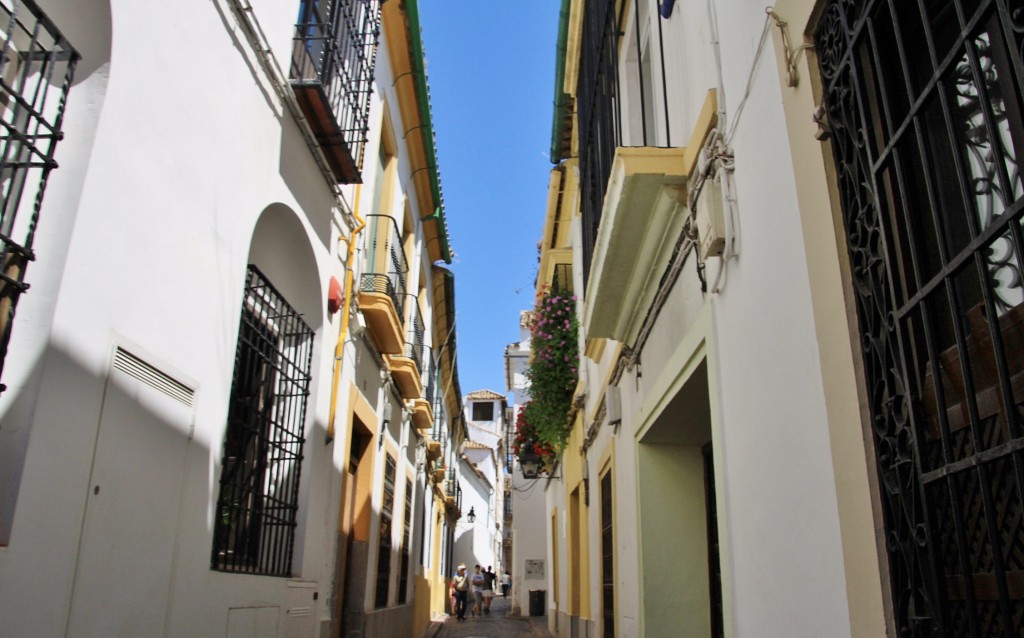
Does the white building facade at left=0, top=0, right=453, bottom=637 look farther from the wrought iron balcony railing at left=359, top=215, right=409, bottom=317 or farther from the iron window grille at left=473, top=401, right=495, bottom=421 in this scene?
the iron window grille at left=473, top=401, right=495, bottom=421

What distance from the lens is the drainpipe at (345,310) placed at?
267 inches

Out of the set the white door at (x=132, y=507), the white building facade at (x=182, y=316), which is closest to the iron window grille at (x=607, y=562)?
the white building facade at (x=182, y=316)

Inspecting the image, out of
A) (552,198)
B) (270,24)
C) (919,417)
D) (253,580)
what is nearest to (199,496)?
(253,580)

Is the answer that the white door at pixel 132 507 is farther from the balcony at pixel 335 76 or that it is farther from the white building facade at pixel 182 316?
the balcony at pixel 335 76

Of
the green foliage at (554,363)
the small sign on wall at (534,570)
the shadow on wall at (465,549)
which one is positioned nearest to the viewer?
the green foliage at (554,363)

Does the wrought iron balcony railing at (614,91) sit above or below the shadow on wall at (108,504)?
above

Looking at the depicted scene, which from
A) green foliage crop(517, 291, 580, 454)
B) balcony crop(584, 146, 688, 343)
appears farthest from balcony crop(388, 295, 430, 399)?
balcony crop(584, 146, 688, 343)

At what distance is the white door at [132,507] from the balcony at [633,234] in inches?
96.2

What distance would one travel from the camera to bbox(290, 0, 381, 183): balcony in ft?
19.0

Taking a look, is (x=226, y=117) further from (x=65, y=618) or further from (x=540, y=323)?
(x=540, y=323)

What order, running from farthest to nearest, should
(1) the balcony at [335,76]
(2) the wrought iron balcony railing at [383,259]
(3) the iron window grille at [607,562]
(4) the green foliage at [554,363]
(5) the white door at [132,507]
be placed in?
(4) the green foliage at [554,363] < (2) the wrought iron balcony railing at [383,259] < (3) the iron window grille at [607,562] < (1) the balcony at [335,76] < (5) the white door at [132,507]

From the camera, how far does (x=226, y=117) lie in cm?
463

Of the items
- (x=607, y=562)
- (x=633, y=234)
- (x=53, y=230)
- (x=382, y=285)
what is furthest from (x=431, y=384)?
(x=53, y=230)

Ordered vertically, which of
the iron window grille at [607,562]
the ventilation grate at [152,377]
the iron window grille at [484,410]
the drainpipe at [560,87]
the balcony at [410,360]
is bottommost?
the iron window grille at [607,562]
